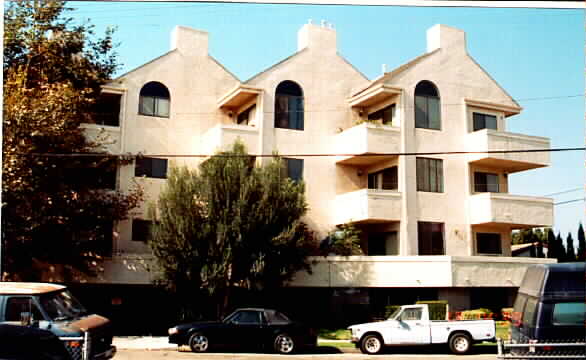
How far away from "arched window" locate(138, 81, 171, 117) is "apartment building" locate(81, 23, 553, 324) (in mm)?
32

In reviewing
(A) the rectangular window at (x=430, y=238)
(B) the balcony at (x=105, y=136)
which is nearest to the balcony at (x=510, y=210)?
(A) the rectangular window at (x=430, y=238)

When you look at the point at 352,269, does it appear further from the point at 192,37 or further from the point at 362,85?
the point at 192,37

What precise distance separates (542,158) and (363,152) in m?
6.39

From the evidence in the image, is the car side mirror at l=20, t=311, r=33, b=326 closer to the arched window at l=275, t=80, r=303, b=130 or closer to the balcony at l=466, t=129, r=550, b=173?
the arched window at l=275, t=80, r=303, b=130

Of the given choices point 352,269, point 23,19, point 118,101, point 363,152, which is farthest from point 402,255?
point 23,19

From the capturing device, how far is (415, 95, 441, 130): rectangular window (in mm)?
21859

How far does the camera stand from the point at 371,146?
20.7 meters

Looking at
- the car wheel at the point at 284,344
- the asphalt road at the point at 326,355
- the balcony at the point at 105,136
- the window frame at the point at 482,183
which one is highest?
the balcony at the point at 105,136

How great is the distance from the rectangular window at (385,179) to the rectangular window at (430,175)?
0.75 metres

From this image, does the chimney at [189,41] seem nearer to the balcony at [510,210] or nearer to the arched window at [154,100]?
the arched window at [154,100]

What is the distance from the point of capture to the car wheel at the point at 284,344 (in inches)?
577

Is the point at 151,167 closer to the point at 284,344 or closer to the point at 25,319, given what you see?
the point at 284,344

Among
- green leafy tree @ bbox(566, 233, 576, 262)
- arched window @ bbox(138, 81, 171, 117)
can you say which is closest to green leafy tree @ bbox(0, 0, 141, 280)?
arched window @ bbox(138, 81, 171, 117)

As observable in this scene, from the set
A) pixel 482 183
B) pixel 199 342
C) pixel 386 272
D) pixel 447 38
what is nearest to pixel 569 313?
pixel 199 342
